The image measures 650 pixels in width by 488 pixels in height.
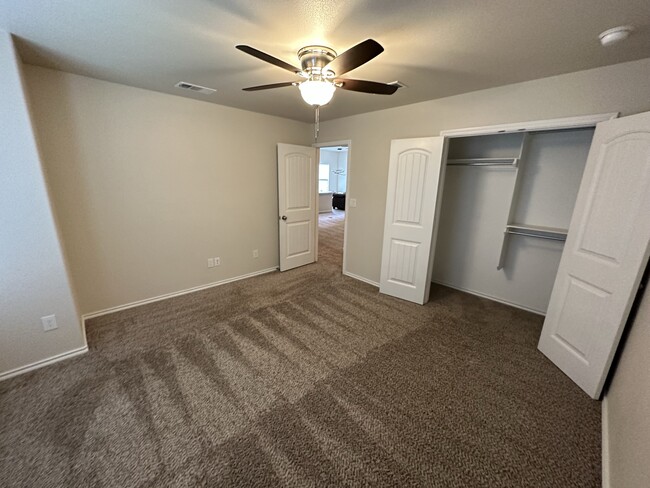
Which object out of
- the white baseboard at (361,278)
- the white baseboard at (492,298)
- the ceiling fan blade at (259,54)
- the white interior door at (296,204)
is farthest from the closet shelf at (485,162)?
the ceiling fan blade at (259,54)

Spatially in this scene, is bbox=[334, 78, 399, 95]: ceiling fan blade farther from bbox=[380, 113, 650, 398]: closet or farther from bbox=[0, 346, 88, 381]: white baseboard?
bbox=[0, 346, 88, 381]: white baseboard

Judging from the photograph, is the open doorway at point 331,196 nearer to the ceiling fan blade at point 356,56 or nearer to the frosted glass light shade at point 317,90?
the frosted glass light shade at point 317,90

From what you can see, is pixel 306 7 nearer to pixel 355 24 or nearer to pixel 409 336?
pixel 355 24

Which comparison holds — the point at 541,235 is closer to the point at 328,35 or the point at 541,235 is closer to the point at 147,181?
the point at 328,35

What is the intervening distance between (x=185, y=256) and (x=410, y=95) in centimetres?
328

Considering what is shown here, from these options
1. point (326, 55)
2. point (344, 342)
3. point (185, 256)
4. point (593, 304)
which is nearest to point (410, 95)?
point (326, 55)

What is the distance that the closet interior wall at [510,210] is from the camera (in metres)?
2.77

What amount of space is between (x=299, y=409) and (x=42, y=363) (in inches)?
84.9

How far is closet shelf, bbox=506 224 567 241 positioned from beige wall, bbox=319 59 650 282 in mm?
1190

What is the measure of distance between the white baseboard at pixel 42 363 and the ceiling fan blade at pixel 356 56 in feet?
9.94

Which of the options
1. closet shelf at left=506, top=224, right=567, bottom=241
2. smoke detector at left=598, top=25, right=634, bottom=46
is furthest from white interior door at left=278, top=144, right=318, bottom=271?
smoke detector at left=598, top=25, right=634, bottom=46

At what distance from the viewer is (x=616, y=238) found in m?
1.76

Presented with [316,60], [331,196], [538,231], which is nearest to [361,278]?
[538,231]

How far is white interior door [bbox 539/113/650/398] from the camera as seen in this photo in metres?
1.64
